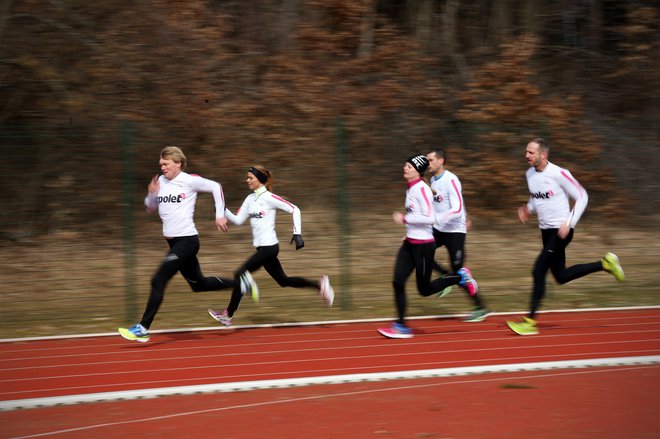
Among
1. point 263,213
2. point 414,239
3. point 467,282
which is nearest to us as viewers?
point 414,239

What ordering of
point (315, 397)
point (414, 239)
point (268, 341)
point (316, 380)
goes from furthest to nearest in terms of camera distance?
point (268, 341) < point (414, 239) < point (316, 380) < point (315, 397)

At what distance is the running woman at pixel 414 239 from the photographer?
30.3 feet

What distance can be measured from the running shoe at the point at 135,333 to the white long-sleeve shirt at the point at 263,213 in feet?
5.27

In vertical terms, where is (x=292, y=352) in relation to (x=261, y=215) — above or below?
below

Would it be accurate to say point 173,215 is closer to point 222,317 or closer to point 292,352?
point 222,317

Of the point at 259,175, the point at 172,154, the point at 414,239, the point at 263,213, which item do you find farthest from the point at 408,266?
the point at 172,154

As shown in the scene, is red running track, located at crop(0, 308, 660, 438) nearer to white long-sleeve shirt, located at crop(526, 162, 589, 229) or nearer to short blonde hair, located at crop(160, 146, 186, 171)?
white long-sleeve shirt, located at crop(526, 162, 589, 229)

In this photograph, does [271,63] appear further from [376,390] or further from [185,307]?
[376,390]

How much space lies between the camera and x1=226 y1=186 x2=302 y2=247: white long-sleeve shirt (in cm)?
1011

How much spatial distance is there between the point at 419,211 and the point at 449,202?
110 centimetres

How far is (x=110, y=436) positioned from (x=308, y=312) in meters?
5.63

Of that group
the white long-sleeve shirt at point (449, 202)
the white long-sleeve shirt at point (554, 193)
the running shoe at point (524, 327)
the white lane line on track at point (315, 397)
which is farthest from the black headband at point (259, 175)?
the white lane line on track at point (315, 397)

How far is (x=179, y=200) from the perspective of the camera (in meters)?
9.66

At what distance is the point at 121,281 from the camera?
1281 cm
